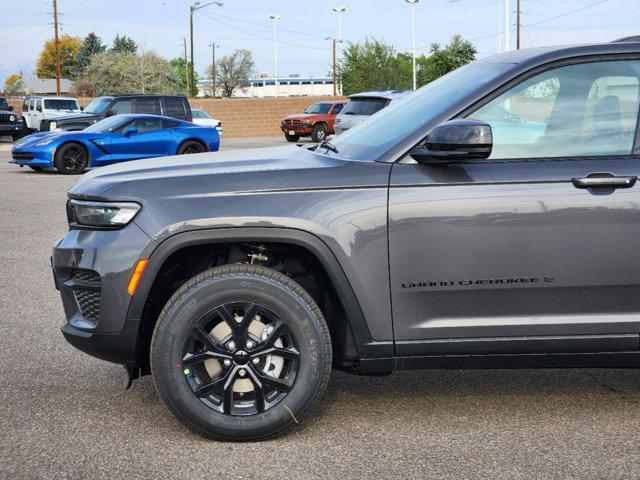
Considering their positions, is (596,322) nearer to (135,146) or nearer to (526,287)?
(526,287)

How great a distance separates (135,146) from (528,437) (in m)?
15.6

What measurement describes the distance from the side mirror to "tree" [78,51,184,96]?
62.7 m

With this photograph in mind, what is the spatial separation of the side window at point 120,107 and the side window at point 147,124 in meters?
4.06

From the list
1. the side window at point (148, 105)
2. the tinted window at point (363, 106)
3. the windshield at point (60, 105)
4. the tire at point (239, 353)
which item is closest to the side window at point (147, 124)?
the side window at point (148, 105)

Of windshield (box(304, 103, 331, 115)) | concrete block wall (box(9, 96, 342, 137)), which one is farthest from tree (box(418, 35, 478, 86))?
windshield (box(304, 103, 331, 115))

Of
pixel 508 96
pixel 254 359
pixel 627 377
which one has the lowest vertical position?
pixel 627 377

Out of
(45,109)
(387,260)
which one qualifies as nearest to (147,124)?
(387,260)

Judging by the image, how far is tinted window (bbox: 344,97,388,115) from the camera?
20047 millimetres

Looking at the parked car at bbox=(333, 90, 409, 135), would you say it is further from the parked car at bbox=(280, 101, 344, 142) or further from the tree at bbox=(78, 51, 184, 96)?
the tree at bbox=(78, 51, 184, 96)

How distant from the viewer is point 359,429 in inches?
160

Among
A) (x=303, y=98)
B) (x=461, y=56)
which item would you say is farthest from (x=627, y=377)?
(x=461, y=56)

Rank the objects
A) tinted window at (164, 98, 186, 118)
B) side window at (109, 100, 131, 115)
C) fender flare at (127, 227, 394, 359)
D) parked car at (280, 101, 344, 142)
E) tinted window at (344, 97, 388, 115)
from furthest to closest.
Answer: parked car at (280, 101, 344, 142) < tinted window at (164, 98, 186, 118) < side window at (109, 100, 131, 115) < tinted window at (344, 97, 388, 115) < fender flare at (127, 227, 394, 359)

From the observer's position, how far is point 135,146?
18.5 m

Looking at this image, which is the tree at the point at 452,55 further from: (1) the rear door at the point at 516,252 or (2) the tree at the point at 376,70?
(1) the rear door at the point at 516,252
